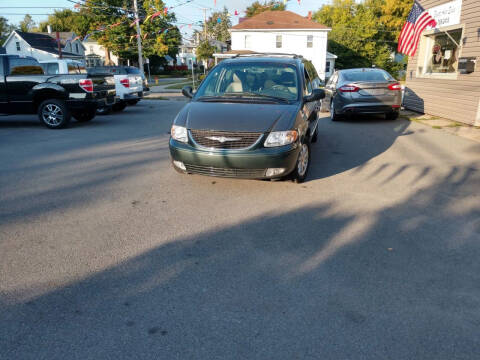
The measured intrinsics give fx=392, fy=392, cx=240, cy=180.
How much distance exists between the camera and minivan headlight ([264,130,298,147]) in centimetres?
503

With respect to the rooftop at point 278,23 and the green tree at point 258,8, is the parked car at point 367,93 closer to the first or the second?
the rooftop at point 278,23

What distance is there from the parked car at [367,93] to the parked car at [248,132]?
5334mm

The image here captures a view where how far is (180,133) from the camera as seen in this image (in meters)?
5.31

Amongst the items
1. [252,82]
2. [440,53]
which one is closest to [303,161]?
[252,82]

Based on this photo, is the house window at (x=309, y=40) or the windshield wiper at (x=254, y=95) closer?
the windshield wiper at (x=254, y=95)

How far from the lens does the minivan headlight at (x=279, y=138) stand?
503 cm

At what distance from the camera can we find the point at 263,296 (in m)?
3.01

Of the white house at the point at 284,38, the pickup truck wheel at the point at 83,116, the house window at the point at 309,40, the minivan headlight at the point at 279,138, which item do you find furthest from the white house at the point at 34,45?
the minivan headlight at the point at 279,138

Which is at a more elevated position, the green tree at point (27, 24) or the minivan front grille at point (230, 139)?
the green tree at point (27, 24)

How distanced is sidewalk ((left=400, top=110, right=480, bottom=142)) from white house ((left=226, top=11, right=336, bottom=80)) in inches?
1264

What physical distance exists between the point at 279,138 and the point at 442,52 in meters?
10.8

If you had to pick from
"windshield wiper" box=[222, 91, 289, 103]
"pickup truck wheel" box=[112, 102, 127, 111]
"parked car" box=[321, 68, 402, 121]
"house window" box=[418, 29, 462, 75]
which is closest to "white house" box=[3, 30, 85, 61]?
"pickup truck wheel" box=[112, 102, 127, 111]

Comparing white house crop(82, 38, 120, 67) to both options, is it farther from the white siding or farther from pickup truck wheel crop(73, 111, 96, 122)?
pickup truck wheel crop(73, 111, 96, 122)

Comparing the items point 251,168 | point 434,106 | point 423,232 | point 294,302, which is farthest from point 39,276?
point 434,106
